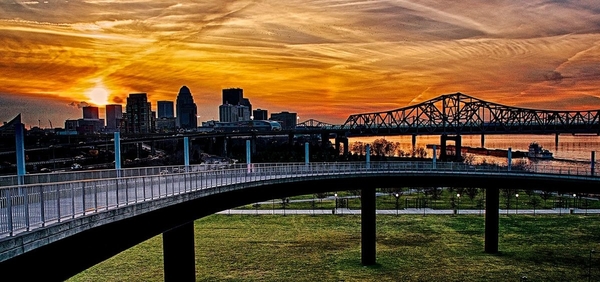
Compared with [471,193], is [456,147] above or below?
above

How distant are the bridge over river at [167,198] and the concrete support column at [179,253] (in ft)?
0.19

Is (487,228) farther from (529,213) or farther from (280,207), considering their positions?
(280,207)

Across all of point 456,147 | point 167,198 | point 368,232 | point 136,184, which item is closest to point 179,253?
point 167,198

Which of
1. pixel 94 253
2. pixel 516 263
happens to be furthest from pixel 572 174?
pixel 94 253

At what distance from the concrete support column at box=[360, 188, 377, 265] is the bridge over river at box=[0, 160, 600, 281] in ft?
0.28

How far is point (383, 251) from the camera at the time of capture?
43.4 m

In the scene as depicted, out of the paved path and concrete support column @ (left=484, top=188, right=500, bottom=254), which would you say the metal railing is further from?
the paved path

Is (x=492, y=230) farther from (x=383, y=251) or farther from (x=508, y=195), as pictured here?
(x=508, y=195)

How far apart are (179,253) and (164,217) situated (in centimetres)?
595

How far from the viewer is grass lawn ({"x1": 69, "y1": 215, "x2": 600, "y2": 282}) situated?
36.2 meters

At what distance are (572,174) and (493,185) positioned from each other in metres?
6.69

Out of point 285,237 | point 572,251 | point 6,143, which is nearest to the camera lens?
point 572,251

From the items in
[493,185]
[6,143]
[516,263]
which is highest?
[6,143]

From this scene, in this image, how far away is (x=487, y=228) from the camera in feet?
140
